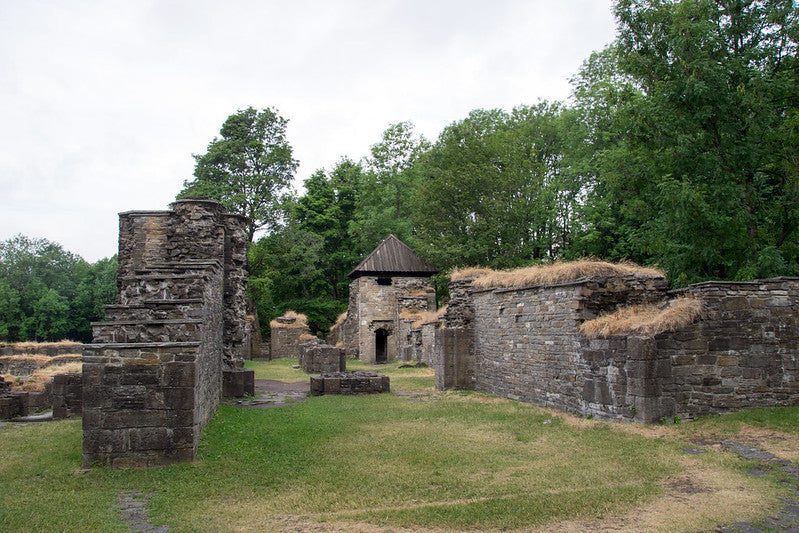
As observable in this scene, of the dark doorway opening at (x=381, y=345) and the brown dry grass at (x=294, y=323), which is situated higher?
the brown dry grass at (x=294, y=323)

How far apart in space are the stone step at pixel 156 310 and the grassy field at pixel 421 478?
6.50 ft

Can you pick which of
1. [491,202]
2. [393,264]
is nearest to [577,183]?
[491,202]

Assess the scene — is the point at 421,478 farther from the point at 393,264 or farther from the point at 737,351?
the point at 393,264

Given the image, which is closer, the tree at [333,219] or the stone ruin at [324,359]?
the stone ruin at [324,359]

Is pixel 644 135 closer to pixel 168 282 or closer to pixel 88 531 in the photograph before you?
pixel 168 282

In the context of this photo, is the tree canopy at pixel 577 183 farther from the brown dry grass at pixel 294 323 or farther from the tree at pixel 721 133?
the brown dry grass at pixel 294 323

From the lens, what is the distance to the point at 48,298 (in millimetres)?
55594

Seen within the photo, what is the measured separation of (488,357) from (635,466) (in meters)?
8.16

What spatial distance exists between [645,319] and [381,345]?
1036 inches

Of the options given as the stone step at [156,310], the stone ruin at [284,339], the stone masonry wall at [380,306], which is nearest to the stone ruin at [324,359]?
the stone masonry wall at [380,306]

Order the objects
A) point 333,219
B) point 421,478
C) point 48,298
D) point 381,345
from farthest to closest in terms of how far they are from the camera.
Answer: point 48,298 < point 333,219 < point 381,345 < point 421,478

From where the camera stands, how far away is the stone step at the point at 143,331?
743 centimetres

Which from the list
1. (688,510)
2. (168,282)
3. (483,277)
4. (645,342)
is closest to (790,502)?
(688,510)

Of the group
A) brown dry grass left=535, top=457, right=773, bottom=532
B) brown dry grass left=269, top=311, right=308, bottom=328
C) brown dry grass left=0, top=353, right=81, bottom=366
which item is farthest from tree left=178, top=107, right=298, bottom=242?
brown dry grass left=535, top=457, right=773, bottom=532
